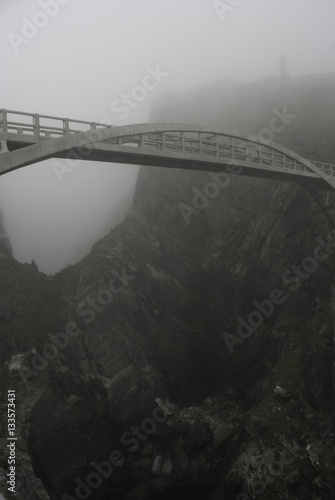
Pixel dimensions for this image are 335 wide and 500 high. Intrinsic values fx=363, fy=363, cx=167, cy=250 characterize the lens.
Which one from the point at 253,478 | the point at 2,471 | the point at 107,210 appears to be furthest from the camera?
the point at 107,210

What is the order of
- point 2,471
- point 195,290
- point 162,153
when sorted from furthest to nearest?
point 195,290
point 162,153
point 2,471

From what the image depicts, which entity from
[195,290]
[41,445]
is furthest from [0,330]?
[195,290]

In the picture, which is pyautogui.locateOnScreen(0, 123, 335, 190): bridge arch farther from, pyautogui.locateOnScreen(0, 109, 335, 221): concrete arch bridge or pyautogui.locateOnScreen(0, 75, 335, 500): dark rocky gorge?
pyautogui.locateOnScreen(0, 75, 335, 500): dark rocky gorge

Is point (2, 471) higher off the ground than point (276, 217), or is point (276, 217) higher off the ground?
point (276, 217)

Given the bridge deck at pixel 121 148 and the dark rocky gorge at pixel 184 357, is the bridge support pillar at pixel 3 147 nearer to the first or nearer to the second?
the bridge deck at pixel 121 148

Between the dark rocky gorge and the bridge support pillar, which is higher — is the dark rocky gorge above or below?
below

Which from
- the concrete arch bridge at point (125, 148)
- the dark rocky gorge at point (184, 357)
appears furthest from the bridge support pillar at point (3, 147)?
the dark rocky gorge at point (184, 357)

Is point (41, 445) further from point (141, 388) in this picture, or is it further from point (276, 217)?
point (276, 217)

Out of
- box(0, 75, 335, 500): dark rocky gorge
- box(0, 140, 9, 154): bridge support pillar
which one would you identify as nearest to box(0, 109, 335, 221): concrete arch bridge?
box(0, 140, 9, 154): bridge support pillar
